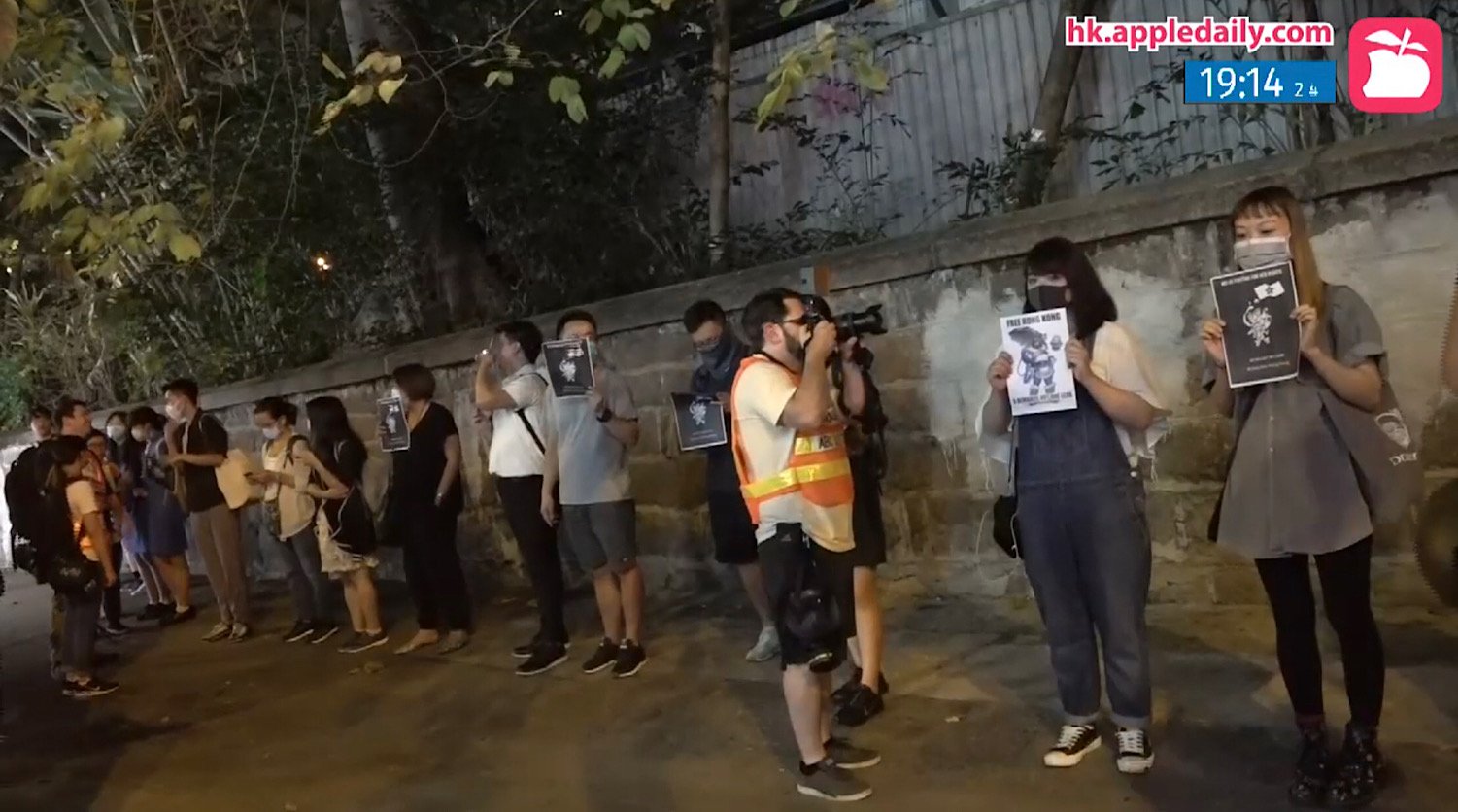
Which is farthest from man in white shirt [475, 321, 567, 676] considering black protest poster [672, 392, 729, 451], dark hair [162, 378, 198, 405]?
dark hair [162, 378, 198, 405]

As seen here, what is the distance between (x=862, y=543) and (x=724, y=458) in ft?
3.79

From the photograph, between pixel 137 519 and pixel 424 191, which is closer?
pixel 424 191

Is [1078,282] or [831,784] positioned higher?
[1078,282]

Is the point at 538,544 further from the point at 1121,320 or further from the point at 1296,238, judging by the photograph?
the point at 1296,238

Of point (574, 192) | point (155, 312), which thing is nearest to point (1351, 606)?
point (574, 192)

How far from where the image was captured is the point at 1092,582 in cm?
437

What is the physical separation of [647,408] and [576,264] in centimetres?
208

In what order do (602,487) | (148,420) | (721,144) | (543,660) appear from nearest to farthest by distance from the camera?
(602,487)
(543,660)
(721,144)
(148,420)

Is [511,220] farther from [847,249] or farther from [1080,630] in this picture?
[1080,630]

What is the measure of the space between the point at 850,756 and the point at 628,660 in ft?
6.86

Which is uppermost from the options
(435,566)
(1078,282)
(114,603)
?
(1078,282)

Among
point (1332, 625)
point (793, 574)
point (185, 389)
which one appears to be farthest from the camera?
point (185, 389)

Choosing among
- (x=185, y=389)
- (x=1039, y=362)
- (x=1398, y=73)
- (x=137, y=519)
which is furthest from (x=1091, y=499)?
(x=137, y=519)
